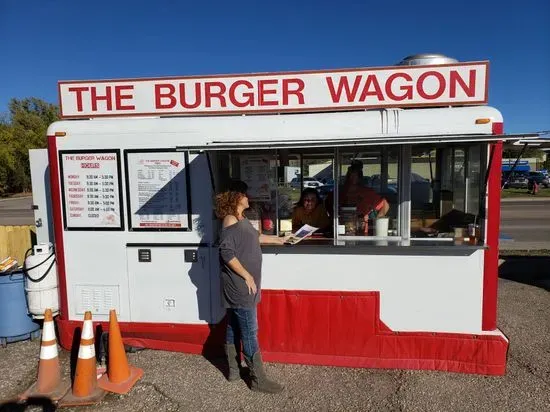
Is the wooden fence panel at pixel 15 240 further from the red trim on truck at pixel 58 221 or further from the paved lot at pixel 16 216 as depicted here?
the paved lot at pixel 16 216

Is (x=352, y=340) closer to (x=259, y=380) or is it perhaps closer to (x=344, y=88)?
(x=259, y=380)

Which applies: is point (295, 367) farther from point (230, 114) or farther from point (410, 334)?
point (230, 114)

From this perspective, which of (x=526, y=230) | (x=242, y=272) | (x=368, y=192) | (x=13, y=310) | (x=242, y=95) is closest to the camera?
(x=242, y=272)

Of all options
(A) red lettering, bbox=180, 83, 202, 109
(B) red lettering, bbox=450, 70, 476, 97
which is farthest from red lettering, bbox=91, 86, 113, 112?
(B) red lettering, bbox=450, 70, 476, 97

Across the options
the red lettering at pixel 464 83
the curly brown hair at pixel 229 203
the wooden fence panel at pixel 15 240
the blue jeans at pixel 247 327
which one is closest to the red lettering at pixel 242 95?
the curly brown hair at pixel 229 203

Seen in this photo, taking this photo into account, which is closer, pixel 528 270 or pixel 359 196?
pixel 359 196

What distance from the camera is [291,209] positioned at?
4469 mm

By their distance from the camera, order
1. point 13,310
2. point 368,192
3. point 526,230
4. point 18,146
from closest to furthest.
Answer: point 368,192
point 13,310
point 526,230
point 18,146

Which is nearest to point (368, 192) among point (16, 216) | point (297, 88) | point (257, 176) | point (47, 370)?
point (257, 176)

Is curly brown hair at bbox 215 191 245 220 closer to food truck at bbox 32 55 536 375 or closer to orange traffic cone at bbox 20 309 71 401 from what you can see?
food truck at bbox 32 55 536 375

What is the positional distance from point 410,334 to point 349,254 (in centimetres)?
95

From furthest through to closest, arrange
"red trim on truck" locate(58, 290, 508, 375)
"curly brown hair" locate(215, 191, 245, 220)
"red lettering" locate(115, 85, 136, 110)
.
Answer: "red lettering" locate(115, 85, 136, 110) < "red trim on truck" locate(58, 290, 508, 375) < "curly brown hair" locate(215, 191, 245, 220)

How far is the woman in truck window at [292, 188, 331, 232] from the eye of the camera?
4.38 meters

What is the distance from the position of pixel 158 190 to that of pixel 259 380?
2061 millimetres
